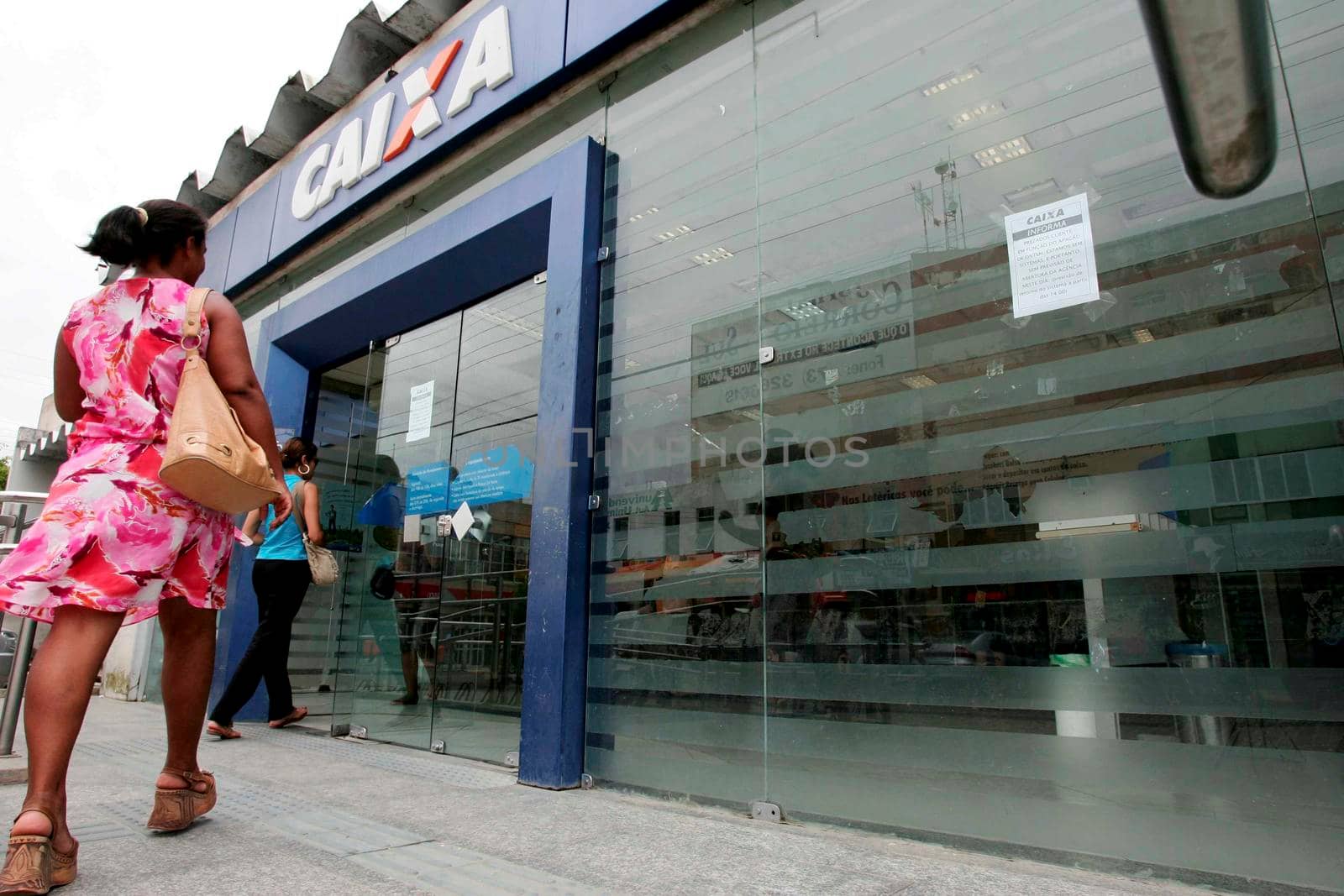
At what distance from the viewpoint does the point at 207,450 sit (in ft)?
6.45

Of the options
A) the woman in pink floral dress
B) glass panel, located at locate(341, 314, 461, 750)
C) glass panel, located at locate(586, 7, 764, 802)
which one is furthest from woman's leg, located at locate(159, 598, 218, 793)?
glass panel, located at locate(341, 314, 461, 750)

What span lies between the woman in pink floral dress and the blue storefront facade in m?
1.33

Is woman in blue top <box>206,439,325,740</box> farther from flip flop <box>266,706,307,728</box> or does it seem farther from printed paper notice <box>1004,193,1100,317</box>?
printed paper notice <box>1004,193,1100,317</box>

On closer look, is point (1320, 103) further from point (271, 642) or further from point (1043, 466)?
point (271, 642)

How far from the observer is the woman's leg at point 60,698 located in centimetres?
180

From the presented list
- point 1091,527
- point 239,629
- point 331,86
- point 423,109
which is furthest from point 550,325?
point 239,629

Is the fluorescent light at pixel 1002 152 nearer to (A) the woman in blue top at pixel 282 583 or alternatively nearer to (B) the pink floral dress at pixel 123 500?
(B) the pink floral dress at pixel 123 500

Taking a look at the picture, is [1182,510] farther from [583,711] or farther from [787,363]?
[583,711]

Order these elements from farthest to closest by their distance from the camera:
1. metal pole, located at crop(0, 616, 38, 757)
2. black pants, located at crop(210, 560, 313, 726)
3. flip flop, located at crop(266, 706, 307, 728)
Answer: flip flop, located at crop(266, 706, 307, 728)
black pants, located at crop(210, 560, 313, 726)
metal pole, located at crop(0, 616, 38, 757)

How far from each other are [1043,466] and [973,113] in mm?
1208

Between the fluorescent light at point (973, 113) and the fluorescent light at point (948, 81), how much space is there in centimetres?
12

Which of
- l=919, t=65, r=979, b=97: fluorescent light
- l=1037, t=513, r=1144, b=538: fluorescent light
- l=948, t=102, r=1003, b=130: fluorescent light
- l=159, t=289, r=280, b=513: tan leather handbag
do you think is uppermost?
l=919, t=65, r=979, b=97: fluorescent light

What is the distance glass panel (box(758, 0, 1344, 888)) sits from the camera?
74.5 inches

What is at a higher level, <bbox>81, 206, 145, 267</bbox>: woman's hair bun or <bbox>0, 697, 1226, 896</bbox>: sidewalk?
<bbox>81, 206, 145, 267</bbox>: woman's hair bun
